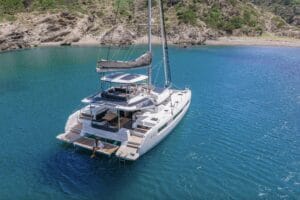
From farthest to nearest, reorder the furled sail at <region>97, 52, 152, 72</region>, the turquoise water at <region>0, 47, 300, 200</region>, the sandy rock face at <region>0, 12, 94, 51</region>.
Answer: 1. the sandy rock face at <region>0, 12, 94, 51</region>
2. the furled sail at <region>97, 52, 152, 72</region>
3. the turquoise water at <region>0, 47, 300, 200</region>

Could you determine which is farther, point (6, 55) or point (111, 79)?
point (6, 55)

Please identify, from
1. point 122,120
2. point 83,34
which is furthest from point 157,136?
point 83,34

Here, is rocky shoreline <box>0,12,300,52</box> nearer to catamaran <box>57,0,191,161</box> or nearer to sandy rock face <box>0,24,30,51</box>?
sandy rock face <box>0,24,30,51</box>

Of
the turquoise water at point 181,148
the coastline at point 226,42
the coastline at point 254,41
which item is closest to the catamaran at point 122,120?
the turquoise water at point 181,148

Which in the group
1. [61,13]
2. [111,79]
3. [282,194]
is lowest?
[282,194]

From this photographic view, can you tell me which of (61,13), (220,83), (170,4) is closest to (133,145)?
(220,83)

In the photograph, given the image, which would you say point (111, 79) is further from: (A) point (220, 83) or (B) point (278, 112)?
(A) point (220, 83)

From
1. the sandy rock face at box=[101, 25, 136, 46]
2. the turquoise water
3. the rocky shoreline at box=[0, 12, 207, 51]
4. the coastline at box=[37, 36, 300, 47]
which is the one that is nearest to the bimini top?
the turquoise water
